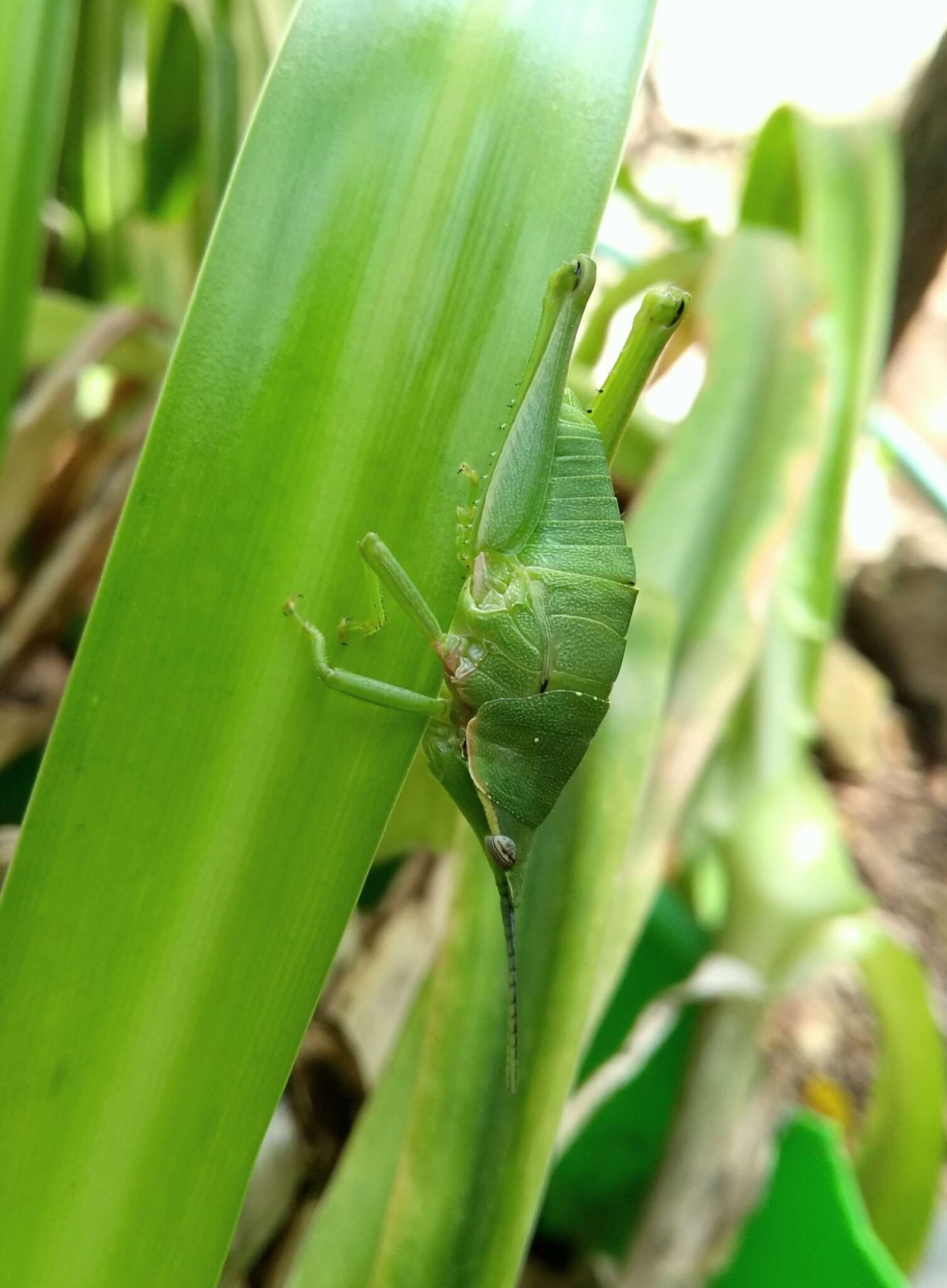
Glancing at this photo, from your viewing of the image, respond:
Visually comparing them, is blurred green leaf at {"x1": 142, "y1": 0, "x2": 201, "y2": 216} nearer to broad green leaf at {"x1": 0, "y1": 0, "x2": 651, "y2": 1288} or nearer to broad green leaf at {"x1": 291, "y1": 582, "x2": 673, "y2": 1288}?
broad green leaf at {"x1": 0, "y1": 0, "x2": 651, "y2": 1288}

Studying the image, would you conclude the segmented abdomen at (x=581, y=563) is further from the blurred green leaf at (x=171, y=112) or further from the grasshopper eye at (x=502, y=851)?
the blurred green leaf at (x=171, y=112)

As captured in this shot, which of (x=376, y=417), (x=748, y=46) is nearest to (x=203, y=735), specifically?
(x=376, y=417)

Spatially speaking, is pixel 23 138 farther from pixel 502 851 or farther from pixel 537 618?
pixel 502 851

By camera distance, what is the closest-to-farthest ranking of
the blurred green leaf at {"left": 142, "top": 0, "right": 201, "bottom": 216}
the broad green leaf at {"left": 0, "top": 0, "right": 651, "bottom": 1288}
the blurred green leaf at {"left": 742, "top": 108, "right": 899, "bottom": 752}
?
1. the broad green leaf at {"left": 0, "top": 0, "right": 651, "bottom": 1288}
2. the blurred green leaf at {"left": 742, "top": 108, "right": 899, "bottom": 752}
3. the blurred green leaf at {"left": 142, "top": 0, "right": 201, "bottom": 216}

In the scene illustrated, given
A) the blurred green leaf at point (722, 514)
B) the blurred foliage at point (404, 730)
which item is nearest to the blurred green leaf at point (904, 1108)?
the blurred foliage at point (404, 730)

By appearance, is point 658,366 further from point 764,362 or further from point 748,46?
point 748,46

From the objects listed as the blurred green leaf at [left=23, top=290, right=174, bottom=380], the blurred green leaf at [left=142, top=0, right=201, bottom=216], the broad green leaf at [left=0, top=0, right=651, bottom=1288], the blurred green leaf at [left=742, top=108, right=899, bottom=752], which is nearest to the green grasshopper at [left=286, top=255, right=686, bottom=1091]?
the broad green leaf at [left=0, top=0, right=651, bottom=1288]

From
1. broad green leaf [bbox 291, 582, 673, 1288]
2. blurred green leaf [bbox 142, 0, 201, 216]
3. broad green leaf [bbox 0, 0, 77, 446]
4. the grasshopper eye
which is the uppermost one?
blurred green leaf [bbox 142, 0, 201, 216]
